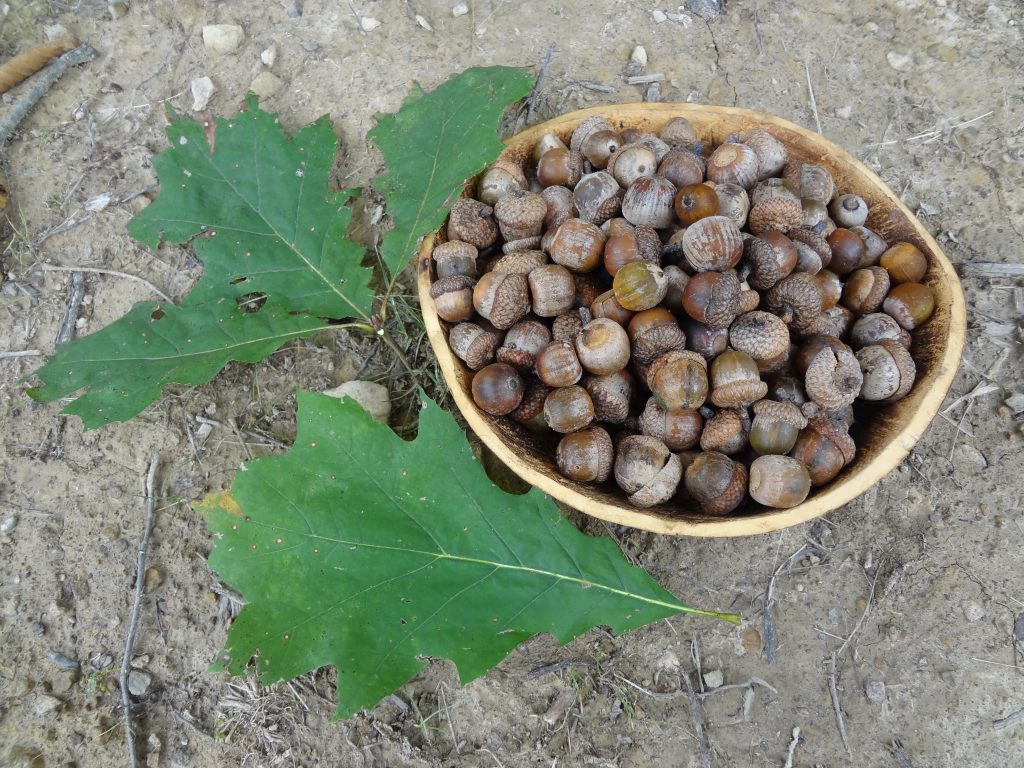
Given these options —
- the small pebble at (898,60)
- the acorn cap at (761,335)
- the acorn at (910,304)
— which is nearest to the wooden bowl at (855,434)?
the acorn at (910,304)

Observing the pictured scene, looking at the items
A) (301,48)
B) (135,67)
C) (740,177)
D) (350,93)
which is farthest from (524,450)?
(135,67)

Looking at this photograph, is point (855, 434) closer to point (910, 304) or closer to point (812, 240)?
point (910, 304)

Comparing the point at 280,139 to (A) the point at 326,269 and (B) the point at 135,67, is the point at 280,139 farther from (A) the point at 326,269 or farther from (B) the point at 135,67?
(B) the point at 135,67

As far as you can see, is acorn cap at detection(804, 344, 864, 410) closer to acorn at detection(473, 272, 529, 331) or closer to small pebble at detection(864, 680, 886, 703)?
acorn at detection(473, 272, 529, 331)

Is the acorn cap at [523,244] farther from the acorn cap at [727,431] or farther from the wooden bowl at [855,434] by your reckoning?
the acorn cap at [727,431]

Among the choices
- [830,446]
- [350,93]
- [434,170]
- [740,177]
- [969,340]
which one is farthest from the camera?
[350,93]
